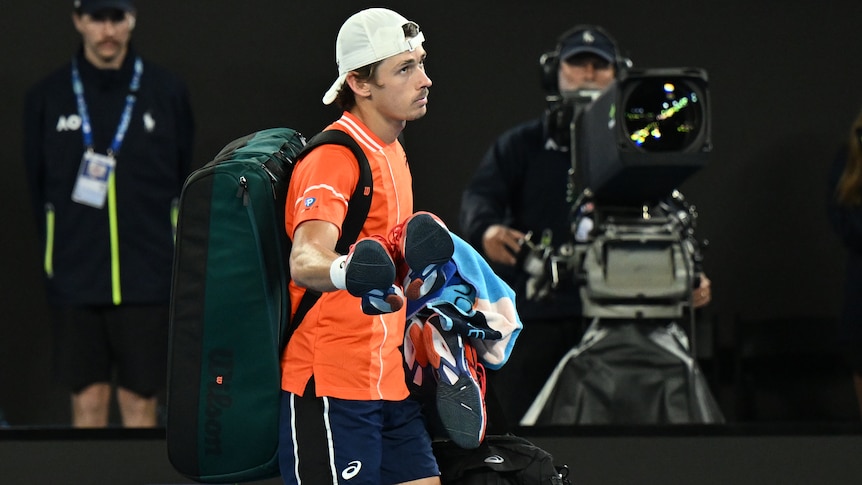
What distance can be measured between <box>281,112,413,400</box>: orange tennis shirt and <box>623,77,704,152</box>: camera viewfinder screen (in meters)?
1.32

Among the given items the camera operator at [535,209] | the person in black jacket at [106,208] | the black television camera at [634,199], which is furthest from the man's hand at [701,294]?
the person in black jacket at [106,208]

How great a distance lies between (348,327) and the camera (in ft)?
8.73

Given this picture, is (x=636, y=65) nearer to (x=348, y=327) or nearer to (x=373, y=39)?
(x=373, y=39)

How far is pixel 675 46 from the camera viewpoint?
5.87m

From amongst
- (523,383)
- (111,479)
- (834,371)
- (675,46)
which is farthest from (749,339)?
(111,479)

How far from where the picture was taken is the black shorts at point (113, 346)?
4.79 metres

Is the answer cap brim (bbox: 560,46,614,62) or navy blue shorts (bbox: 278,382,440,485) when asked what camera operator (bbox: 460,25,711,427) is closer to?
cap brim (bbox: 560,46,614,62)

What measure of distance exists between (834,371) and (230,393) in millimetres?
3773

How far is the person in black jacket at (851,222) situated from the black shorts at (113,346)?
2.26 m

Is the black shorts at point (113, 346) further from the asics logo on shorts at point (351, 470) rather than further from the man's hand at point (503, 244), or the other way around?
the asics logo on shorts at point (351, 470)

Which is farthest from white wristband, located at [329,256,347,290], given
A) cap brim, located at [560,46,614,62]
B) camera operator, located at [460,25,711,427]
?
cap brim, located at [560,46,614,62]

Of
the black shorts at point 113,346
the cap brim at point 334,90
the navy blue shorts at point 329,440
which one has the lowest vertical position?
the black shorts at point 113,346

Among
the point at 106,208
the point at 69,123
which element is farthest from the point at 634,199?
the point at 69,123

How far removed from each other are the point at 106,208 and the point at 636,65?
88.7 inches
